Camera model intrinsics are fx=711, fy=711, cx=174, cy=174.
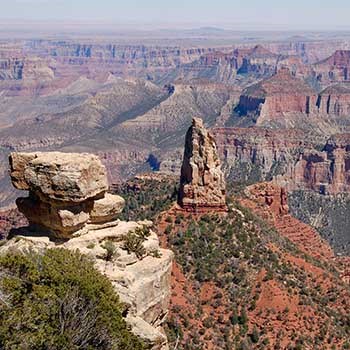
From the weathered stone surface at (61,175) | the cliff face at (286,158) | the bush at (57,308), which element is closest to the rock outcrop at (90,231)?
the weathered stone surface at (61,175)

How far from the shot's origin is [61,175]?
2245 centimetres

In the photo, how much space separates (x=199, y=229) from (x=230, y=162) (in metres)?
144

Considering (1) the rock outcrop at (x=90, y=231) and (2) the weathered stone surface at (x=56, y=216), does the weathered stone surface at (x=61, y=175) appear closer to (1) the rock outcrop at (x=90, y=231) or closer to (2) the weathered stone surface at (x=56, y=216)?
(1) the rock outcrop at (x=90, y=231)

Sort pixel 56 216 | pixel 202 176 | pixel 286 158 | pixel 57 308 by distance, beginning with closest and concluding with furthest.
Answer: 1. pixel 57 308
2. pixel 56 216
3. pixel 202 176
4. pixel 286 158

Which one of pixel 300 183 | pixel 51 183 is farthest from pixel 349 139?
pixel 51 183

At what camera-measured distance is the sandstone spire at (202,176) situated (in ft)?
159

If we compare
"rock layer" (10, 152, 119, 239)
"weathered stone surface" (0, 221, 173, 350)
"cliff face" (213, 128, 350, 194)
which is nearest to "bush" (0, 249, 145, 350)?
"weathered stone surface" (0, 221, 173, 350)

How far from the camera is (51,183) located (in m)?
22.7

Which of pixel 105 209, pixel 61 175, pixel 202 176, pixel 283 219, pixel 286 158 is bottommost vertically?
pixel 286 158

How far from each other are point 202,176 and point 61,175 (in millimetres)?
26798

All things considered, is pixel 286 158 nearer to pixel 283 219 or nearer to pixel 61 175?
pixel 283 219

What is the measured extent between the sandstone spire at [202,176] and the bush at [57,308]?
91.6 ft

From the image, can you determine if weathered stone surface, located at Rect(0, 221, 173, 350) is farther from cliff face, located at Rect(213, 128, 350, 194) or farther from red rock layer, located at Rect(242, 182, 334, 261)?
cliff face, located at Rect(213, 128, 350, 194)

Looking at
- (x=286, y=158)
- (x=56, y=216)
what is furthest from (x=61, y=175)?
(x=286, y=158)
